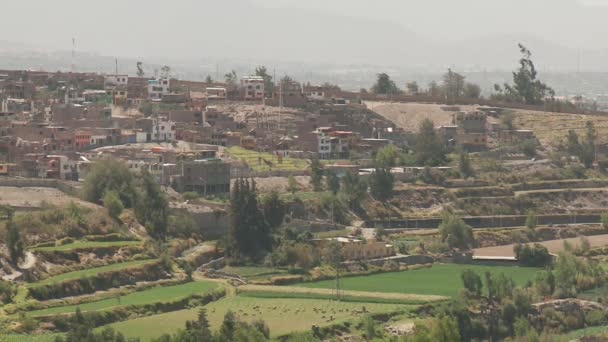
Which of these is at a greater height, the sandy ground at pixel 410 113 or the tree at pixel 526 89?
the tree at pixel 526 89

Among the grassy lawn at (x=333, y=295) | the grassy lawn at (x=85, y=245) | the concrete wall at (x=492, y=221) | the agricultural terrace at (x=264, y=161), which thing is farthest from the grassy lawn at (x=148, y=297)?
the agricultural terrace at (x=264, y=161)

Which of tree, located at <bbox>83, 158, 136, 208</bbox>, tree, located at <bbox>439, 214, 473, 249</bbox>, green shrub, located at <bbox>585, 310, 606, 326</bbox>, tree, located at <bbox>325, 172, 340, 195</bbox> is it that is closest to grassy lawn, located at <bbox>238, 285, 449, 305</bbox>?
green shrub, located at <bbox>585, 310, 606, 326</bbox>

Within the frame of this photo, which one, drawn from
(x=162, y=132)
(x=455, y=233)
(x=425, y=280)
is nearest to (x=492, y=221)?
(x=455, y=233)

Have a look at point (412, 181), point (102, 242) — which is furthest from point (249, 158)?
point (102, 242)

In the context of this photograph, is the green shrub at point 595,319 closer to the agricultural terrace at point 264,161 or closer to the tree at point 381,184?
the tree at point 381,184

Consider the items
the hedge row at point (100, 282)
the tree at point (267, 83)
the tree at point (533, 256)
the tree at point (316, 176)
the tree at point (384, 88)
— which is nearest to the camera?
the hedge row at point (100, 282)

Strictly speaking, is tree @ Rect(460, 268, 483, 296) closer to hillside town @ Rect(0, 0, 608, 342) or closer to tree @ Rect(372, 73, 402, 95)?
hillside town @ Rect(0, 0, 608, 342)

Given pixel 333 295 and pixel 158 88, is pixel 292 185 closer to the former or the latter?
pixel 333 295

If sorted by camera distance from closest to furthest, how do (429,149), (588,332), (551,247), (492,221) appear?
(588,332) → (551,247) → (492,221) → (429,149)
